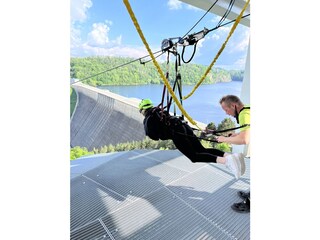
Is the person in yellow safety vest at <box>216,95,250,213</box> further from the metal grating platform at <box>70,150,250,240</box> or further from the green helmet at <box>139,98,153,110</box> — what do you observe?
the metal grating platform at <box>70,150,250,240</box>

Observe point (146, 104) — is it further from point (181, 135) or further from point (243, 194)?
point (243, 194)

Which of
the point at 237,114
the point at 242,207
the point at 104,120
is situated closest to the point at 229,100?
the point at 237,114

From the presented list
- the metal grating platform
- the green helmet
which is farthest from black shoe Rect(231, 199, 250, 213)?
the green helmet

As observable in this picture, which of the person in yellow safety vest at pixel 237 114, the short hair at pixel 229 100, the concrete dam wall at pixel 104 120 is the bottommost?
the concrete dam wall at pixel 104 120

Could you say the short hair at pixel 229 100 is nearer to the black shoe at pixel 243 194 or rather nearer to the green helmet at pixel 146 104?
the green helmet at pixel 146 104

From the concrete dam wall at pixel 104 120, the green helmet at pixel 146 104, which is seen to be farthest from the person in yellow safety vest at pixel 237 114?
the concrete dam wall at pixel 104 120
